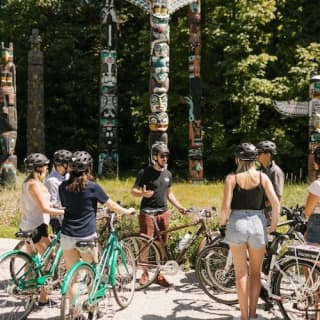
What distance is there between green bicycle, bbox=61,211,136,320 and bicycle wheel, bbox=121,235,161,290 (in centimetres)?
43

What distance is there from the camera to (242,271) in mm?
4512

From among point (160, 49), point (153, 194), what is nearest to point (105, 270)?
point (153, 194)

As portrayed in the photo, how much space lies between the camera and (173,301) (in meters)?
5.57

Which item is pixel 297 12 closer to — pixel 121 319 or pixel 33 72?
pixel 33 72

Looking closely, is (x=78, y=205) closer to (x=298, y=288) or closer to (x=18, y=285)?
(x=18, y=285)

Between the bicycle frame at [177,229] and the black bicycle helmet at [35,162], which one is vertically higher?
the black bicycle helmet at [35,162]

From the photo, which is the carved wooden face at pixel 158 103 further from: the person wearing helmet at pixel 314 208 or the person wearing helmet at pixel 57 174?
the person wearing helmet at pixel 314 208

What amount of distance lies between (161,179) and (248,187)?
1.71 metres

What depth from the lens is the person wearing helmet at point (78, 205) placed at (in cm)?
458

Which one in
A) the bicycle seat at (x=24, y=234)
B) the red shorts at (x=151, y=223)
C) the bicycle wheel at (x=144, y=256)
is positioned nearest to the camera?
the bicycle seat at (x=24, y=234)

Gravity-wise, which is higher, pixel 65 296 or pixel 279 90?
pixel 279 90

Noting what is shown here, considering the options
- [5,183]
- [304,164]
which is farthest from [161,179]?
[304,164]

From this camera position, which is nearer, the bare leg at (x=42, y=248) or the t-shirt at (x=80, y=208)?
the t-shirt at (x=80, y=208)

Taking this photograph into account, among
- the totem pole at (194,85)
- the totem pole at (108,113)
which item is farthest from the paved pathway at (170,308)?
the totem pole at (108,113)
